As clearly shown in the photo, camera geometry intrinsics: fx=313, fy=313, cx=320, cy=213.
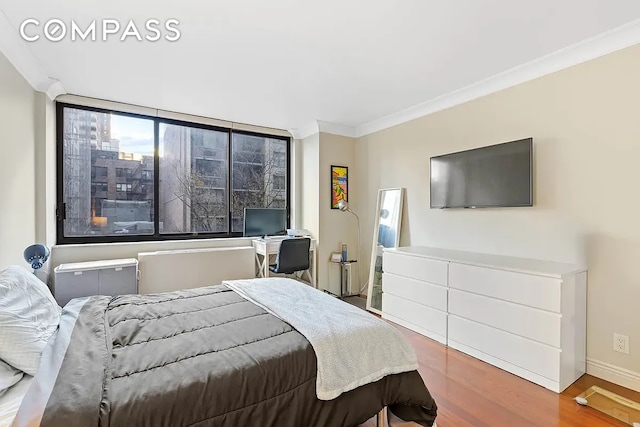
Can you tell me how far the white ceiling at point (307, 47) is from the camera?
187 cm

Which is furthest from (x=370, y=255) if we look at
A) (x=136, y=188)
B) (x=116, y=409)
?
(x=116, y=409)

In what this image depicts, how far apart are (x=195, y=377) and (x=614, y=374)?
270 centimetres

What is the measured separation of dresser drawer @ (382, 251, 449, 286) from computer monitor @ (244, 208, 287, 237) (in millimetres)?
1580

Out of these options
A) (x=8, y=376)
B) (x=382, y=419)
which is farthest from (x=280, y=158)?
(x=8, y=376)

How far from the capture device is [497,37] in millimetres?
2152

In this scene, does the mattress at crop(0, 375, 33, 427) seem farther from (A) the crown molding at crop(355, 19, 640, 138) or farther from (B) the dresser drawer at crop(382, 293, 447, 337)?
(A) the crown molding at crop(355, 19, 640, 138)

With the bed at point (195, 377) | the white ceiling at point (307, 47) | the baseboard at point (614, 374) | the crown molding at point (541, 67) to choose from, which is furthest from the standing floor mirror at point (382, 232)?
the bed at point (195, 377)

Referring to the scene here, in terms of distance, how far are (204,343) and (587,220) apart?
2668 mm

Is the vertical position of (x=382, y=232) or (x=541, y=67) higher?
(x=541, y=67)

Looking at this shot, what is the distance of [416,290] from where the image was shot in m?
3.05

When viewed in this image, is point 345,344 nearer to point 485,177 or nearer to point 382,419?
point 382,419

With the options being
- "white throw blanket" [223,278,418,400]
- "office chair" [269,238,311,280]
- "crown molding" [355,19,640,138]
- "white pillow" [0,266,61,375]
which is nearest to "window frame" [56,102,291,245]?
"office chair" [269,238,311,280]

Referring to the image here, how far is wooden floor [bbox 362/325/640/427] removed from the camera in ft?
5.87

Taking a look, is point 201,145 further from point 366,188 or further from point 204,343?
point 204,343
